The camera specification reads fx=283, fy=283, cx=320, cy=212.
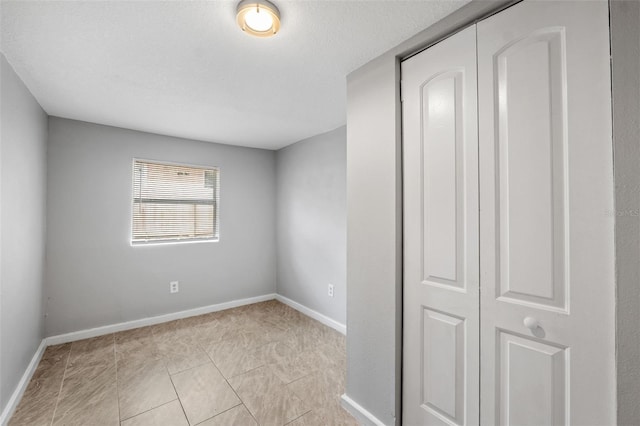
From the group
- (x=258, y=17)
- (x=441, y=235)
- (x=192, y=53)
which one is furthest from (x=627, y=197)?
(x=192, y=53)

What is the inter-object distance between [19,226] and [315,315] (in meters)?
2.83

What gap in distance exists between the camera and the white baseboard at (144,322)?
112 inches

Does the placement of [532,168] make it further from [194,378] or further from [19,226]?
[19,226]

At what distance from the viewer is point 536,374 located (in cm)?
114

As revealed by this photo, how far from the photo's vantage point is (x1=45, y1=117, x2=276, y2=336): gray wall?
2848 millimetres

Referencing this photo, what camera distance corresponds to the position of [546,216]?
3.66ft

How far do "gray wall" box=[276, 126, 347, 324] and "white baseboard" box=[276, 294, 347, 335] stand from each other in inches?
2.1

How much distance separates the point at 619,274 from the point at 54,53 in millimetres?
2968

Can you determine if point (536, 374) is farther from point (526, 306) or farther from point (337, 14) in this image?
point (337, 14)

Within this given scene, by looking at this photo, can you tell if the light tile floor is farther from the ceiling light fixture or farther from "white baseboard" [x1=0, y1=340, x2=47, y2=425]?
the ceiling light fixture

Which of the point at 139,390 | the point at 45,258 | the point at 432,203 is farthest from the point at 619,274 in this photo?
the point at 45,258

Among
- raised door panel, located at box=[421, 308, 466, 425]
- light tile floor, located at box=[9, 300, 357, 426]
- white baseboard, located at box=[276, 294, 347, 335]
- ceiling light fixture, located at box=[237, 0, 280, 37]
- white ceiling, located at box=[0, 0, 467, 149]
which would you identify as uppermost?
white ceiling, located at box=[0, 0, 467, 149]

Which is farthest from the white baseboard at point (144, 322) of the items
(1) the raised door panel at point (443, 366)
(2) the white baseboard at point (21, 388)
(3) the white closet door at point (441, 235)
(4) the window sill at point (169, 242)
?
(1) the raised door panel at point (443, 366)

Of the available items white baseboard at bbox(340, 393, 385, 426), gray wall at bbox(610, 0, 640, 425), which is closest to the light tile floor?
white baseboard at bbox(340, 393, 385, 426)
